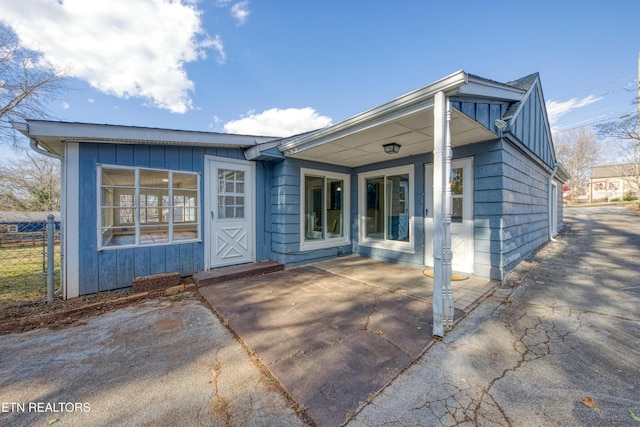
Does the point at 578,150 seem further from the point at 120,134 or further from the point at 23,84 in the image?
the point at 23,84

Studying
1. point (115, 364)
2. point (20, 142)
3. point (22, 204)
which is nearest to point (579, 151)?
point (115, 364)

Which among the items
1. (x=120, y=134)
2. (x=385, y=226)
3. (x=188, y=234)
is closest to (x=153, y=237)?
(x=188, y=234)

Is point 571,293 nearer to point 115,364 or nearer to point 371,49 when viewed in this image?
point 115,364

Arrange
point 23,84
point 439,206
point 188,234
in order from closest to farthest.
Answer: point 439,206, point 188,234, point 23,84

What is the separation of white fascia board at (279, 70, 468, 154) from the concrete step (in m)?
2.50

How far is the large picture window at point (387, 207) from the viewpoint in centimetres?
512

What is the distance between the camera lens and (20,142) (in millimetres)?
9758

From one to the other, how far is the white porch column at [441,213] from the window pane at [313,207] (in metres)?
3.24

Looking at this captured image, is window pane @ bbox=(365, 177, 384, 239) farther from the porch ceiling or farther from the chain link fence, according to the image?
the chain link fence

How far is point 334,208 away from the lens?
5953mm

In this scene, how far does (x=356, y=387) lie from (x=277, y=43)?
851 centimetres

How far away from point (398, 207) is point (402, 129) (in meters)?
2.33

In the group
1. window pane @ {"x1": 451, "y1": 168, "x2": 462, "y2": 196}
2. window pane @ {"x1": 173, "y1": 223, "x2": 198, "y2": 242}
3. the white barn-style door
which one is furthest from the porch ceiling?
window pane @ {"x1": 173, "y1": 223, "x2": 198, "y2": 242}

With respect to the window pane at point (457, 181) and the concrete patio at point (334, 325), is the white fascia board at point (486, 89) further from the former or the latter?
the concrete patio at point (334, 325)
